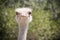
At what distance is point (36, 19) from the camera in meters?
1.30

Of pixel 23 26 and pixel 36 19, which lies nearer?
pixel 23 26

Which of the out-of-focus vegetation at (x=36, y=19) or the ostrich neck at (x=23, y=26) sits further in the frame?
the out-of-focus vegetation at (x=36, y=19)

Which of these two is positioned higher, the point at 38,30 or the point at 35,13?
the point at 35,13

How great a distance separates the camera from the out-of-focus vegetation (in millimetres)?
1277

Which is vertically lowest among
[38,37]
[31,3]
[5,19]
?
[38,37]

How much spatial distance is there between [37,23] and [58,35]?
167mm

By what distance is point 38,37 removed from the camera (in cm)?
134

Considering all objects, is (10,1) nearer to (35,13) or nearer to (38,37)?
(35,13)

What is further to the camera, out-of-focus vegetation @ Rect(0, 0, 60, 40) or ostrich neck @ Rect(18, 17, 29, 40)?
out-of-focus vegetation @ Rect(0, 0, 60, 40)

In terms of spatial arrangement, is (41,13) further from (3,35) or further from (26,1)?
(3,35)

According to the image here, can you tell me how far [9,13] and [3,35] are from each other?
0.15 m

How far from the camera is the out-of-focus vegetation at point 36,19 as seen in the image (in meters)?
1.28

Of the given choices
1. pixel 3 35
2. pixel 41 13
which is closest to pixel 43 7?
pixel 41 13

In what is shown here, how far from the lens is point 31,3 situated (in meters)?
1.27
